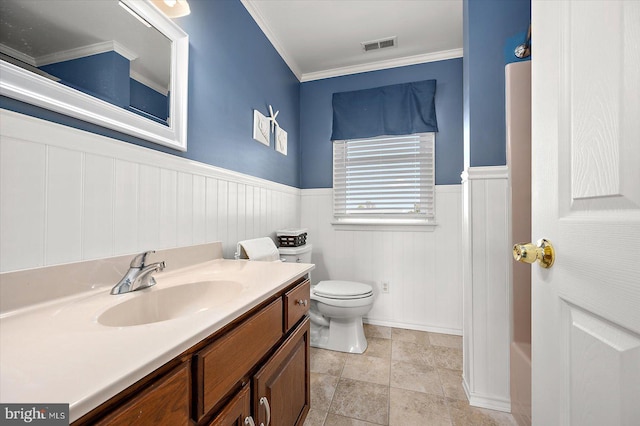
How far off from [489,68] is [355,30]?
112 cm

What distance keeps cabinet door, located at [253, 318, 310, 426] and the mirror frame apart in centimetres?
99

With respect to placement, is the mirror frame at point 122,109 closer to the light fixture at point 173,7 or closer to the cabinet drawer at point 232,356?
the light fixture at point 173,7

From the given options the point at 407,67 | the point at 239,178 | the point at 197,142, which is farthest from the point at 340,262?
the point at 407,67

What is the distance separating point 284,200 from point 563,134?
6.33ft

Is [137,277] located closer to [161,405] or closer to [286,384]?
[161,405]

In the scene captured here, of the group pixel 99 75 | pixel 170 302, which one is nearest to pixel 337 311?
pixel 170 302

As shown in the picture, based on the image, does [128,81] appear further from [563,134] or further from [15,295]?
[563,134]

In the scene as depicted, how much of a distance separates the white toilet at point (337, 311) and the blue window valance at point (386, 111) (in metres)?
1.31

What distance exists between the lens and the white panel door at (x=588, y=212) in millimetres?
385

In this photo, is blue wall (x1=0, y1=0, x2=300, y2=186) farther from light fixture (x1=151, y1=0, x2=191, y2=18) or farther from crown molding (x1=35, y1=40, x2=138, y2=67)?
crown molding (x1=35, y1=40, x2=138, y2=67)

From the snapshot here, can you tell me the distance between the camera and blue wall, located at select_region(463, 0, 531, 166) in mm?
1441

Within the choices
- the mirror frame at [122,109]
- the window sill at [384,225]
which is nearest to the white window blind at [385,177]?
the window sill at [384,225]

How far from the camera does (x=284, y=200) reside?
2277 mm

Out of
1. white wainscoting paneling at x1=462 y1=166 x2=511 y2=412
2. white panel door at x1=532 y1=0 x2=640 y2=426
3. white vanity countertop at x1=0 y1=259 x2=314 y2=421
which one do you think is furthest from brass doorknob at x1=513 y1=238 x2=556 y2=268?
white wainscoting paneling at x1=462 y1=166 x2=511 y2=412
